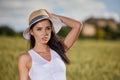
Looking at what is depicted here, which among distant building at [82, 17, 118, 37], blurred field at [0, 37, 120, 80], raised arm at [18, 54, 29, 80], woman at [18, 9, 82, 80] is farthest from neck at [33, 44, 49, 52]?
distant building at [82, 17, 118, 37]

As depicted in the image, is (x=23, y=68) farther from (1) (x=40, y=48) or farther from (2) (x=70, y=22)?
(2) (x=70, y=22)

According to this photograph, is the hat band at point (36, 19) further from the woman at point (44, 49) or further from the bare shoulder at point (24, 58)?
the bare shoulder at point (24, 58)

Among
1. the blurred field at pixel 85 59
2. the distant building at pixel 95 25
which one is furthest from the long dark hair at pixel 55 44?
the distant building at pixel 95 25

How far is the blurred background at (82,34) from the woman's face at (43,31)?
5.00ft

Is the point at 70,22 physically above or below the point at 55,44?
above

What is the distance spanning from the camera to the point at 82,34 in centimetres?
446

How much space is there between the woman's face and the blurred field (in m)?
1.50

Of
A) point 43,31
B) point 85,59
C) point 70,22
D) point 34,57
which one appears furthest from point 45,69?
point 85,59

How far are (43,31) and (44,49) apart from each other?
118mm

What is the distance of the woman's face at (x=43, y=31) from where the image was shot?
5.88 ft

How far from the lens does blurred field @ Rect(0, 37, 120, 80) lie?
11.1ft

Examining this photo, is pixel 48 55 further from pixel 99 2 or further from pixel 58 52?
pixel 99 2

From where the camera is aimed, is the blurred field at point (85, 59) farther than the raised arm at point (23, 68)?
Yes

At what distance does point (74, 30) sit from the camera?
1959mm
